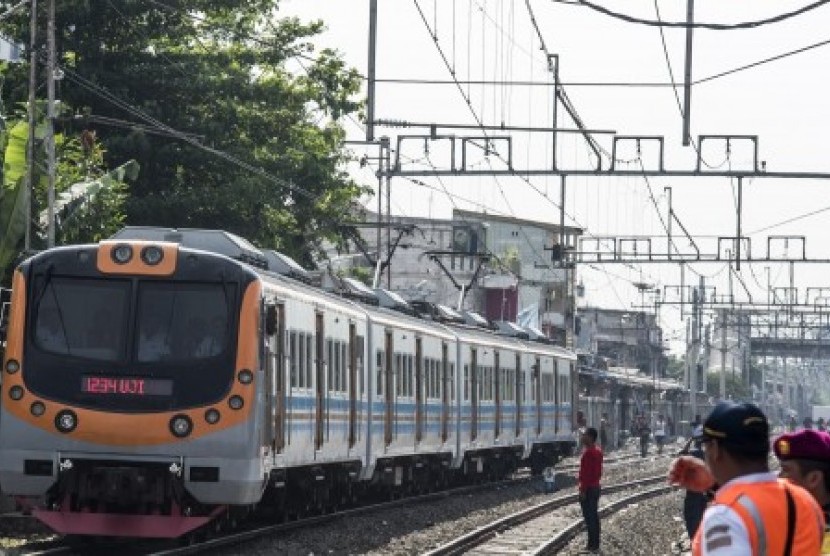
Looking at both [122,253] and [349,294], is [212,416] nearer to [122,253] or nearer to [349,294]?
[122,253]

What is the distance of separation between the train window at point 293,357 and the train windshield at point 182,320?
206 centimetres

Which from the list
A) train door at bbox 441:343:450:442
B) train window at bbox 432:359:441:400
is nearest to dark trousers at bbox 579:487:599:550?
train window at bbox 432:359:441:400

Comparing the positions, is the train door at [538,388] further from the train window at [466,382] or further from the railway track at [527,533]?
the train window at [466,382]

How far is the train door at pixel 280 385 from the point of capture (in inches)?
736

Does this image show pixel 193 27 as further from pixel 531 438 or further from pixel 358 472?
pixel 358 472

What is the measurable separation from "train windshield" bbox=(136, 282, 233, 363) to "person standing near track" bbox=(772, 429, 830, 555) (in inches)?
449

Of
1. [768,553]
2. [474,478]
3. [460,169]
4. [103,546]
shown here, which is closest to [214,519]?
[103,546]

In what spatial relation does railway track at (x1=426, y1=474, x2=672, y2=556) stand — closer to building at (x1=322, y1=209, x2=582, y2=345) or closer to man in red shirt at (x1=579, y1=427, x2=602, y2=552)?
man in red shirt at (x1=579, y1=427, x2=602, y2=552)

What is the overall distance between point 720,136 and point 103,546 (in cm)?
1525

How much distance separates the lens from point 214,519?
19.1 meters

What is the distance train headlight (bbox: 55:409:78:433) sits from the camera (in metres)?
16.9

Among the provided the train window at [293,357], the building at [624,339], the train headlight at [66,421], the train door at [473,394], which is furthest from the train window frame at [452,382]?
the building at [624,339]

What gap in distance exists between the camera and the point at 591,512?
22469mm

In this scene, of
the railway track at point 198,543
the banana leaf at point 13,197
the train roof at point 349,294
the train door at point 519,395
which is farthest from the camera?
the train door at point 519,395
